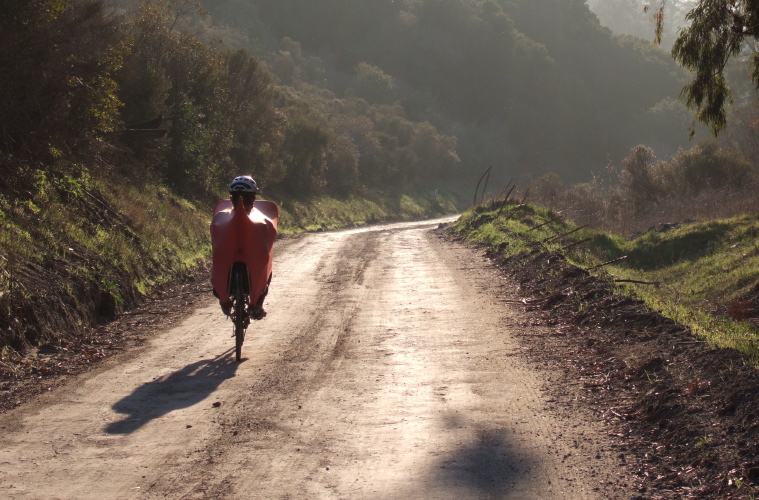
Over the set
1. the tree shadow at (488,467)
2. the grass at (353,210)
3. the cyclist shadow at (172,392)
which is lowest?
the grass at (353,210)

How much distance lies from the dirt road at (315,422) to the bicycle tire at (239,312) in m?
0.18

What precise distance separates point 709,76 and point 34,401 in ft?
38.2

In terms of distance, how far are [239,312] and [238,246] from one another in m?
0.78

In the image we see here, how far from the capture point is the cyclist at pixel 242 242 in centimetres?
869

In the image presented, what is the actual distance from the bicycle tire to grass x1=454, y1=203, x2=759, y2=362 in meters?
5.27

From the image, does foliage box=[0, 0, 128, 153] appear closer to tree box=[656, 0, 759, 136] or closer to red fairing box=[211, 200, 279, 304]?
red fairing box=[211, 200, 279, 304]

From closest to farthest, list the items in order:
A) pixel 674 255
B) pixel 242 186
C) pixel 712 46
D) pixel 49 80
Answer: pixel 242 186 < pixel 712 46 < pixel 49 80 < pixel 674 255

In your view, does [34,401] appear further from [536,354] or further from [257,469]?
[536,354]

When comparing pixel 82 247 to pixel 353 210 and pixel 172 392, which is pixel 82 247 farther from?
pixel 353 210

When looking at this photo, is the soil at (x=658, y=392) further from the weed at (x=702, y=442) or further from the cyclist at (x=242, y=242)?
the cyclist at (x=242, y=242)

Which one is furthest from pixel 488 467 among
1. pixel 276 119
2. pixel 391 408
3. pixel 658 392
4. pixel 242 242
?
pixel 276 119

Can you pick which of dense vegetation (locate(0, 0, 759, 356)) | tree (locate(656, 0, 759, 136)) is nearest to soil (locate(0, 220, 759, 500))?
dense vegetation (locate(0, 0, 759, 356))

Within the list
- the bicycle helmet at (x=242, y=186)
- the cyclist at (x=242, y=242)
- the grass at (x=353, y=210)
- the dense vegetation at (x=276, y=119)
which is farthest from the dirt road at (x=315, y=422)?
the grass at (x=353, y=210)

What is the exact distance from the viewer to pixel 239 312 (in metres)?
8.66
